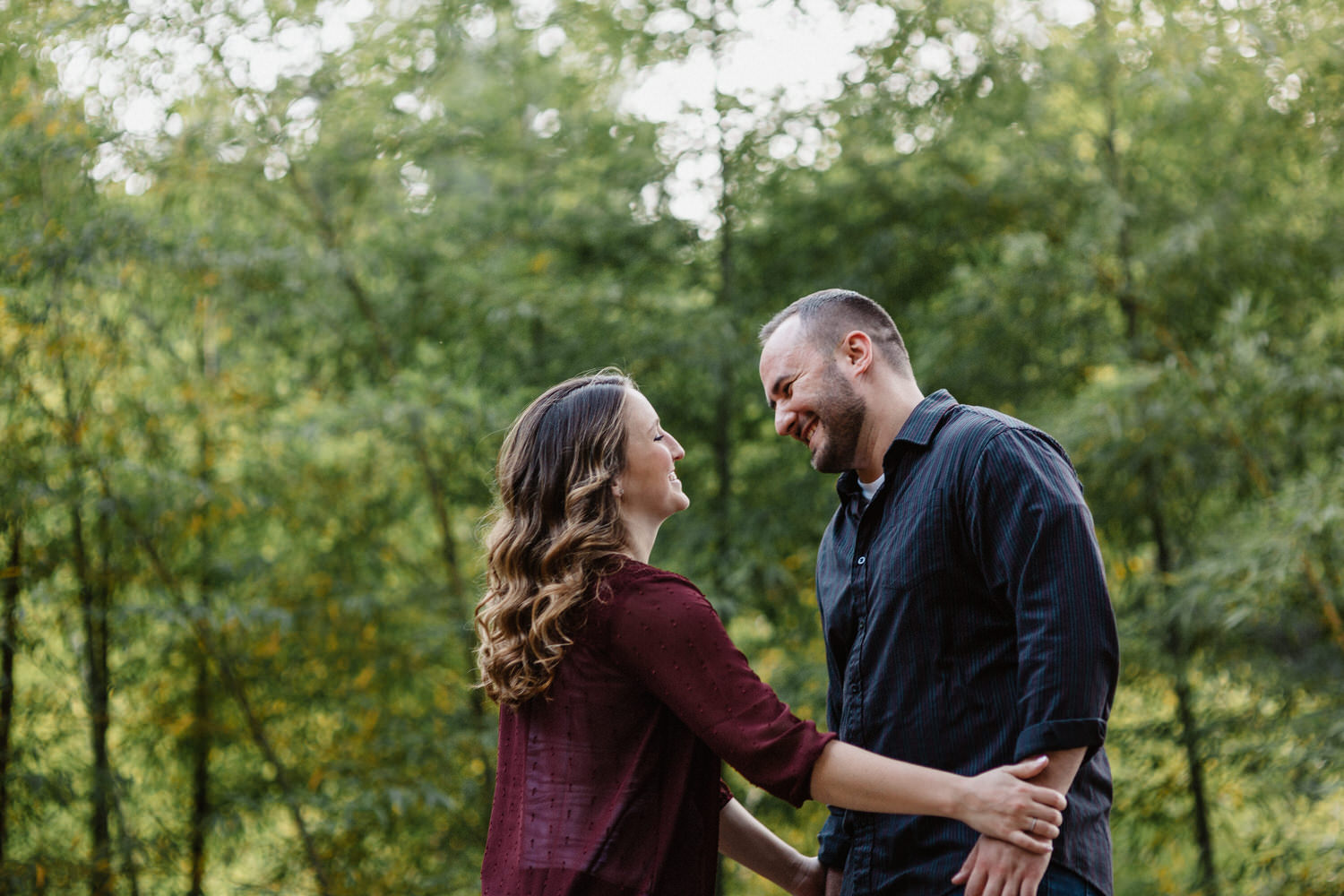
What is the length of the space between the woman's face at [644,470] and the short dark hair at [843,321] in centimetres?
30

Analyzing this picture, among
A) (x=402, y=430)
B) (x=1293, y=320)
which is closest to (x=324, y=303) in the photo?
(x=402, y=430)

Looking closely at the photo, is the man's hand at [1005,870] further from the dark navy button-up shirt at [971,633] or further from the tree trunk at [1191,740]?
the tree trunk at [1191,740]

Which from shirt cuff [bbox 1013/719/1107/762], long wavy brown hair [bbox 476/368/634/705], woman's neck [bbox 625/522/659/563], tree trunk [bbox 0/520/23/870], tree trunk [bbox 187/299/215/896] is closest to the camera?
shirt cuff [bbox 1013/719/1107/762]

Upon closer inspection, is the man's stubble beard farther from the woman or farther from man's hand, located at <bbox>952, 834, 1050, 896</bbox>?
man's hand, located at <bbox>952, 834, 1050, 896</bbox>

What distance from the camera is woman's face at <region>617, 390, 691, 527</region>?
161 cm

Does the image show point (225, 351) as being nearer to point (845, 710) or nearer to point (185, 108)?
point (185, 108)

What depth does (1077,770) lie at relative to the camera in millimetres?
1490

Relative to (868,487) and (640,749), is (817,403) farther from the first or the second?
(640,749)

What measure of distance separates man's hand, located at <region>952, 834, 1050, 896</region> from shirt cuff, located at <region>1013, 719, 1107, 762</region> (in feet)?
0.43

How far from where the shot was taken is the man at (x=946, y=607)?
1.39 metres

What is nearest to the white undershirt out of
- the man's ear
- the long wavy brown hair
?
the man's ear

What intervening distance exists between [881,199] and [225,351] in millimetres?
2546

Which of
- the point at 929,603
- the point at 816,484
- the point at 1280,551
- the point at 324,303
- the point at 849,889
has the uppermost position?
the point at 929,603

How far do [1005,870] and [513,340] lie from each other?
3204 millimetres
